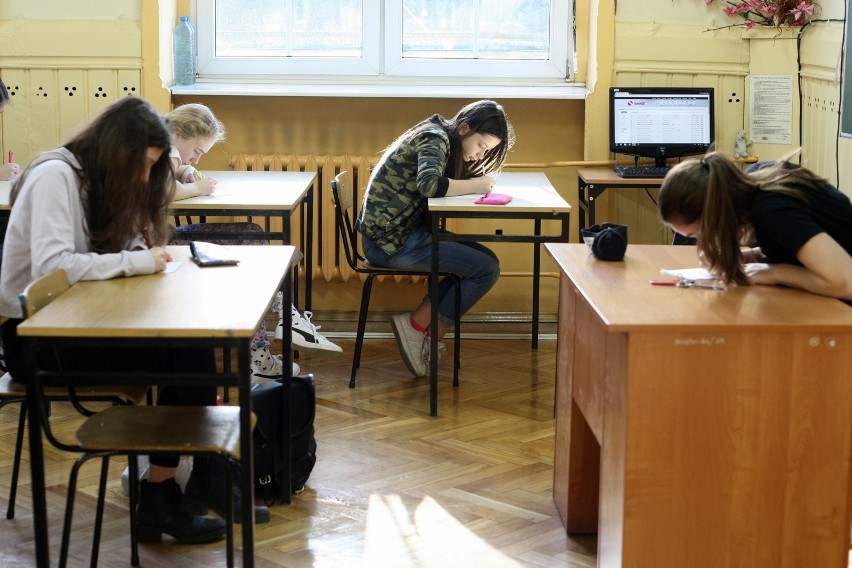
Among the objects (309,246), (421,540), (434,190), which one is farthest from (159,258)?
(309,246)

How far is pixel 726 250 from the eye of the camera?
251 centimetres

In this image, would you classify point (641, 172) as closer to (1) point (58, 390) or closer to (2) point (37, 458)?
(1) point (58, 390)

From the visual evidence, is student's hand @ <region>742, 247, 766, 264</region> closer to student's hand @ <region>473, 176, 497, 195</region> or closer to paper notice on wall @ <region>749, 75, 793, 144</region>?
student's hand @ <region>473, 176, 497, 195</region>

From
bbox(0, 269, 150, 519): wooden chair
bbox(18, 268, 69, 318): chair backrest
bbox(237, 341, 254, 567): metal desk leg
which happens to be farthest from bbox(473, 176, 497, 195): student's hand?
bbox(237, 341, 254, 567): metal desk leg

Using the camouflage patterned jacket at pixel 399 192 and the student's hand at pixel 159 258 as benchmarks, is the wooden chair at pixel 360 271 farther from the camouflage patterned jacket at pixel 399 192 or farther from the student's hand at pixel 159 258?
the student's hand at pixel 159 258

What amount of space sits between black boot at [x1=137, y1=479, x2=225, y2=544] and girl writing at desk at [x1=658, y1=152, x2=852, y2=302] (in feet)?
4.69

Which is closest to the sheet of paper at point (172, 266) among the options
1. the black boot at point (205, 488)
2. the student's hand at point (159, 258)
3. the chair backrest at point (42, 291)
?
the student's hand at point (159, 258)

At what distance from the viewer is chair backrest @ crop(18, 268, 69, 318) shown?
2.27 meters

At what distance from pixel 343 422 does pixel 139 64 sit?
2165 mm

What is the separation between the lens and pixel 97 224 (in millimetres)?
2709

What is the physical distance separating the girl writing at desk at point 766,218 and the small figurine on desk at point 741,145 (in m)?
2.46

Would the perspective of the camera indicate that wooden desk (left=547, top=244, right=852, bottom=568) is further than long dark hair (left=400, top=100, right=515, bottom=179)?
No

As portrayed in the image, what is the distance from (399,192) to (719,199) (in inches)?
75.7

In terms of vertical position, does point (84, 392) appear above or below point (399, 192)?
below
